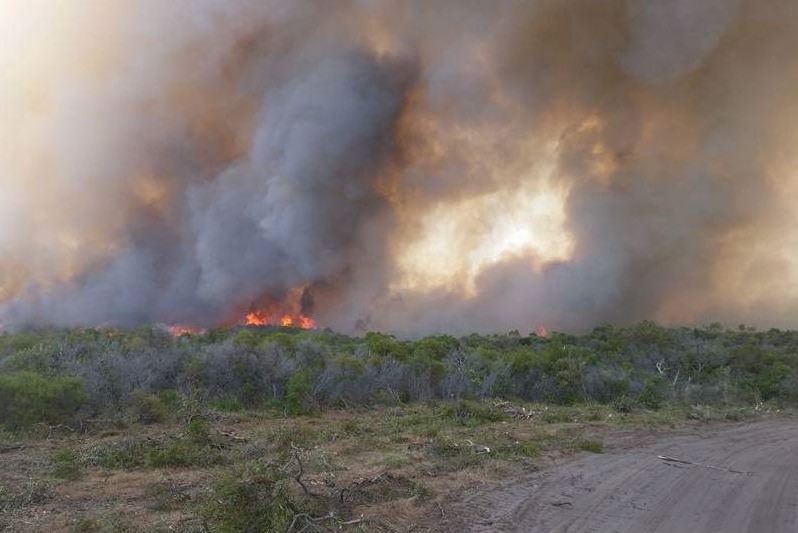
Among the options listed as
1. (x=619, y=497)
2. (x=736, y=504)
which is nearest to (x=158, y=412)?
(x=619, y=497)

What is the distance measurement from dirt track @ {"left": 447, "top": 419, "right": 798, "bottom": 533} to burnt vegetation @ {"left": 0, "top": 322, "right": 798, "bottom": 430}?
19.1ft

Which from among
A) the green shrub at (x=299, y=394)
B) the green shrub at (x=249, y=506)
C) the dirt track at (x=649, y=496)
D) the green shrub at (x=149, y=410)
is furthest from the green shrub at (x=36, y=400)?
the dirt track at (x=649, y=496)

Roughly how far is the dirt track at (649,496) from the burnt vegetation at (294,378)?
583cm

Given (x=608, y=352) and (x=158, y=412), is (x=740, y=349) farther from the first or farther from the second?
(x=158, y=412)

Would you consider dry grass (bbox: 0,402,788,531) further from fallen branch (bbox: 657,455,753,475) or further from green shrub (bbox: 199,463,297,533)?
fallen branch (bbox: 657,455,753,475)

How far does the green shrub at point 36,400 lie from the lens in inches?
523

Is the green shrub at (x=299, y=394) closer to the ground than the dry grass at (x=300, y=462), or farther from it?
farther from it

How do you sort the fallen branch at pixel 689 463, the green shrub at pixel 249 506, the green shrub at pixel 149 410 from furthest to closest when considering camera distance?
1. the green shrub at pixel 149 410
2. the fallen branch at pixel 689 463
3. the green shrub at pixel 249 506

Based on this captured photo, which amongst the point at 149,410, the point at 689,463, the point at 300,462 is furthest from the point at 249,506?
the point at 149,410

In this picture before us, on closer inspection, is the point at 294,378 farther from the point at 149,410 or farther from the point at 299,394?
the point at 149,410

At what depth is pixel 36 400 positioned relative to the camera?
44.7ft

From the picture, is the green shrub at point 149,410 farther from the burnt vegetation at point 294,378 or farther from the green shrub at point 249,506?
the green shrub at point 249,506

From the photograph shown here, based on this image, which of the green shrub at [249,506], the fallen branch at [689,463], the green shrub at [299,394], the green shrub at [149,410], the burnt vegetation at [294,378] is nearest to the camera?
the green shrub at [249,506]

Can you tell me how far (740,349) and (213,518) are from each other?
31967 millimetres
